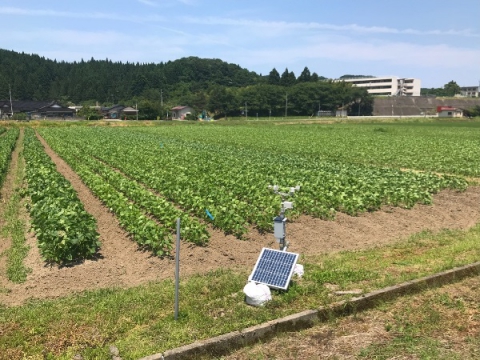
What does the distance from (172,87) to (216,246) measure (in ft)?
516

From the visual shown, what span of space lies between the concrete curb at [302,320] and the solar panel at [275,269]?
71 cm

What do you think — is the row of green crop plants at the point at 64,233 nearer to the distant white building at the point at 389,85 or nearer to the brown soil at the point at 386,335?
the brown soil at the point at 386,335

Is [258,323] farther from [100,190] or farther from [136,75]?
[136,75]

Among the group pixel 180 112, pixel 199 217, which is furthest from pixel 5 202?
pixel 180 112

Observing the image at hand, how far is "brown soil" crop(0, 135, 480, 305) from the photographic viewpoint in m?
7.20

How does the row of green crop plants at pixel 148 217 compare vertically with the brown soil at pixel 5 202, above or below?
above

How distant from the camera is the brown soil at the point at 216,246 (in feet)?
23.6

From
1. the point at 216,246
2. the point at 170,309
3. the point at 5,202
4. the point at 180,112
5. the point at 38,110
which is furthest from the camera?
the point at 180,112

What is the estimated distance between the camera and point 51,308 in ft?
19.9

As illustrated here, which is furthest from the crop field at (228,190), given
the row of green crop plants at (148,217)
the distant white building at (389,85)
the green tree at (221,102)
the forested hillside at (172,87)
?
the distant white building at (389,85)

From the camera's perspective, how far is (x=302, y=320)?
559cm

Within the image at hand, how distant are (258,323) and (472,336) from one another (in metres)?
2.71

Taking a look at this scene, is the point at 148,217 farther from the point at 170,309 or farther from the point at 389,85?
the point at 389,85

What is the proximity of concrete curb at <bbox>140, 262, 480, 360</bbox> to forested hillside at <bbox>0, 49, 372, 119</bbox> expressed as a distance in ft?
329
